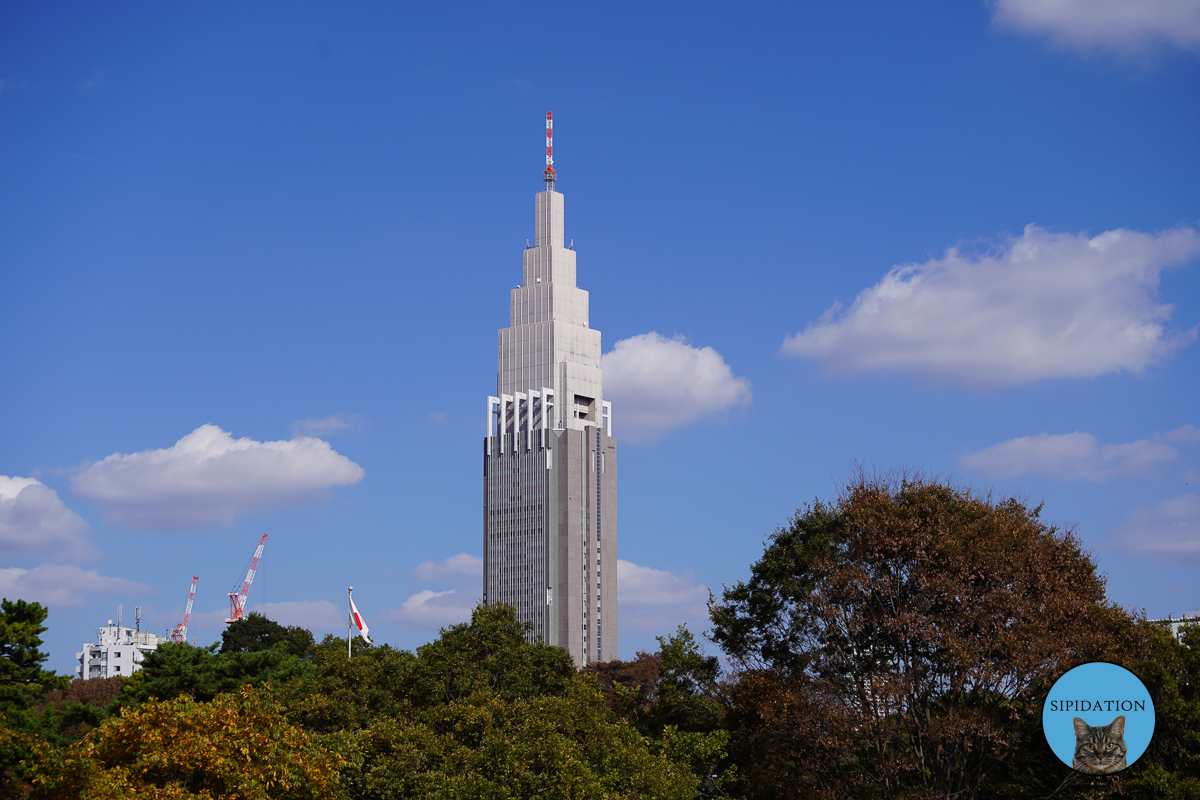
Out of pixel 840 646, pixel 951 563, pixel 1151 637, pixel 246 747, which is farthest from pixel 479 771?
pixel 1151 637

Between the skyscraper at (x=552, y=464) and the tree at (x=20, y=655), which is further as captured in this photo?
the skyscraper at (x=552, y=464)

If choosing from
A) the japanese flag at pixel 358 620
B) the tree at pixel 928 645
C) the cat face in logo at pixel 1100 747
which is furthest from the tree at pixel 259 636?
the cat face in logo at pixel 1100 747

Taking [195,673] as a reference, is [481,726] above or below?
below

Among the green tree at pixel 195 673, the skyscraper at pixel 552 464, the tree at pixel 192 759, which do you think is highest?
the skyscraper at pixel 552 464

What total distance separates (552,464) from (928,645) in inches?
5534

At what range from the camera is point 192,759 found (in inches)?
1204

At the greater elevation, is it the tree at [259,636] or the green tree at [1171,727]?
the tree at [259,636]

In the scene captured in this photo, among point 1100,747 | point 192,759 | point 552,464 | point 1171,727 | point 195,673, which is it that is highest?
point 552,464

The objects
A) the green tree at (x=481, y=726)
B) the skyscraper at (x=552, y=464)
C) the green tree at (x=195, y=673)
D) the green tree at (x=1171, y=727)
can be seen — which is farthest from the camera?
the skyscraper at (x=552, y=464)

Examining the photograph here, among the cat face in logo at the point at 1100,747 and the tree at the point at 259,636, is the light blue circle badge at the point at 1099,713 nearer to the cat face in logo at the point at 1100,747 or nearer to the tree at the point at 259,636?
the cat face in logo at the point at 1100,747

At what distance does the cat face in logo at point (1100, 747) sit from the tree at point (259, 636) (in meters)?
97.7

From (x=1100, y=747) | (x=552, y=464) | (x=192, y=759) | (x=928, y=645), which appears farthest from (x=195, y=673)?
(x=552, y=464)

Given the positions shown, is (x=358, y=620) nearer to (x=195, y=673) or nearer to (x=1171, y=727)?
(x=195, y=673)

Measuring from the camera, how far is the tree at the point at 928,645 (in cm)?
3541
